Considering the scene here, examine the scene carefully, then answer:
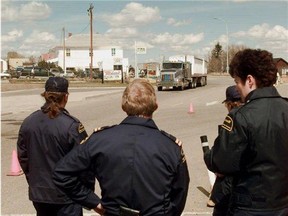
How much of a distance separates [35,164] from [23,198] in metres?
3.11

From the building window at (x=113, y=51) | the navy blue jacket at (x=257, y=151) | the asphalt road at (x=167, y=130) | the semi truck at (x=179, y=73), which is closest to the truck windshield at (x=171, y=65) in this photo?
the semi truck at (x=179, y=73)

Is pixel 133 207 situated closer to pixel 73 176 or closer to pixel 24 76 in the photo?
pixel 73 176

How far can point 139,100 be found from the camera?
2678mm

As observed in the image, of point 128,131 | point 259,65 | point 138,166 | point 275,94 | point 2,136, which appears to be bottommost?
point 2,136

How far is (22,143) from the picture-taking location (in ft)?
12.8

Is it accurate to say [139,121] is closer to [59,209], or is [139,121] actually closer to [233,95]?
[59,209]

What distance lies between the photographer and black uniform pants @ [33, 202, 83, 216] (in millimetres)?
3604

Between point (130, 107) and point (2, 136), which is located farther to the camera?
point (2, 136)

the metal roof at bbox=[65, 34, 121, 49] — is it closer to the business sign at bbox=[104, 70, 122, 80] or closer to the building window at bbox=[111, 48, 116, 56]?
the building window at bbox=[111, 48, 116, 56]

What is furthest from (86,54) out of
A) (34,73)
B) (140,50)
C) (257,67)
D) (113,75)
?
(257,67)

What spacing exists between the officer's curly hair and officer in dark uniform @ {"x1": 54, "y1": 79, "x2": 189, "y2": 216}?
1108 millimetres

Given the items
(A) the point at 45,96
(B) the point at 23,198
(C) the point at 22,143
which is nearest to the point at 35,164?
(C) the point at 22,143

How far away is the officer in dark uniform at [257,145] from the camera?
2.75 meters

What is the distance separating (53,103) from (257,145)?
184cm
